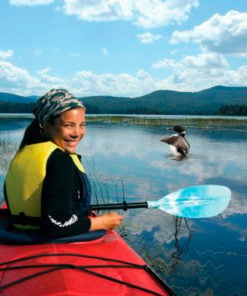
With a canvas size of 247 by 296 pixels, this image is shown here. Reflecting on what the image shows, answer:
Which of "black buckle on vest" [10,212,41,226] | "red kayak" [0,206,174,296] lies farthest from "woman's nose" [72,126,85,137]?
"red kayak" [0,206,174,296]

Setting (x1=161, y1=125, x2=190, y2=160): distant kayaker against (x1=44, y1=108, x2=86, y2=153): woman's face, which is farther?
(x1=161, y1=125, x2=190, y2=160): distant kayaker

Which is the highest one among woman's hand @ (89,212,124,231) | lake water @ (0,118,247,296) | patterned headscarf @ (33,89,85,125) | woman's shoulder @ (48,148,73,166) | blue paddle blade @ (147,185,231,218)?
patterned headscarf @ (33,89,85,125)

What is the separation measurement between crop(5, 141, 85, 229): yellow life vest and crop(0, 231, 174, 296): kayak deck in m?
0.33

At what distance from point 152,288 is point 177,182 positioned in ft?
33.7

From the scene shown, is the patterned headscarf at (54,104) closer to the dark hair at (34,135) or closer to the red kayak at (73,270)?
the dark hair at (34,135)

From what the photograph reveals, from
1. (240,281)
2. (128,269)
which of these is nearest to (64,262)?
(128,269)

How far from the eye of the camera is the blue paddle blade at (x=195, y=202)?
569 centimetres

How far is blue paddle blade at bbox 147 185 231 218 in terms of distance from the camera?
569 cm

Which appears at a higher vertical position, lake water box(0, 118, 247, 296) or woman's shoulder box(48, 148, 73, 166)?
woman's shoulder box(48, 148, 73, 166)

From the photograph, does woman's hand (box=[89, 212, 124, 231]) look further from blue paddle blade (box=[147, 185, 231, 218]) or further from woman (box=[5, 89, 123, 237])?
blue paddle blade (box=[147, 185, 231, 218])

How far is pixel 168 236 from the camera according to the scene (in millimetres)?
7723

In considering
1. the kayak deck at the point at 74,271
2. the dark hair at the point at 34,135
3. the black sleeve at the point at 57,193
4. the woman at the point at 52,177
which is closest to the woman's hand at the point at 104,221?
the woman at the point at 52,177

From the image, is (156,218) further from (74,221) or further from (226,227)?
(74,221)

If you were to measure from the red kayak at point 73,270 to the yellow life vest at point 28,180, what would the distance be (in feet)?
0.92
